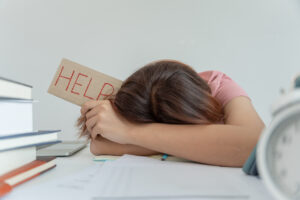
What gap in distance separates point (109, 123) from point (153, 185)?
282 millimetres

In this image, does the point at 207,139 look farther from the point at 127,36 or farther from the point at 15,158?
the point at 127,36

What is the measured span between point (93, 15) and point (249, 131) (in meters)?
1.18

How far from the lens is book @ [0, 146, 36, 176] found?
0.37 metres

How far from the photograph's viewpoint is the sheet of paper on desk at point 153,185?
0.28 m

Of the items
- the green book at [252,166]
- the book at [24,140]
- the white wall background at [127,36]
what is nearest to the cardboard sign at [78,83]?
the book at [24,140]

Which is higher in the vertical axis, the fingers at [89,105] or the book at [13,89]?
the book at [13,89]

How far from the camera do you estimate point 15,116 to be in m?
0.42

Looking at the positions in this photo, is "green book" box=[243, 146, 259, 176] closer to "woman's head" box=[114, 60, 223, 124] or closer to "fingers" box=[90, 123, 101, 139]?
"woman's head" box=[114, 60, 223, 124]

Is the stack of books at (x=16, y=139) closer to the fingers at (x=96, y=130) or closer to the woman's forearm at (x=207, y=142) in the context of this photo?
the fingers at (x=96, y=130)

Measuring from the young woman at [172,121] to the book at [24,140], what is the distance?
0.13 metres

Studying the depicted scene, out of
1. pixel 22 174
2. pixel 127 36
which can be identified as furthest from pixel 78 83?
pixel 127 36

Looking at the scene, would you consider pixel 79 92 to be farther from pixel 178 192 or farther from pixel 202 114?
pixel 178 192

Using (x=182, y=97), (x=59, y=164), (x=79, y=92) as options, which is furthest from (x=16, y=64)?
(x=182, y=97)

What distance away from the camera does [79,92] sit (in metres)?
0.65
